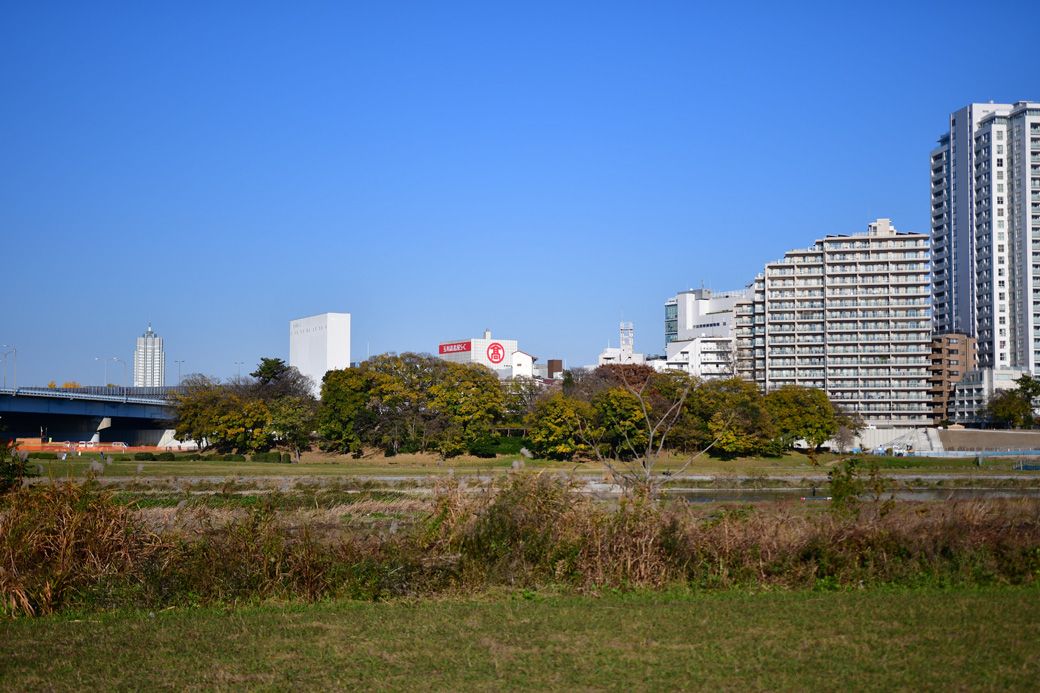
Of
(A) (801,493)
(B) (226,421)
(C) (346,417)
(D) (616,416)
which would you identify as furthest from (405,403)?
(A) (801,493)

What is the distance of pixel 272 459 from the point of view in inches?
3127

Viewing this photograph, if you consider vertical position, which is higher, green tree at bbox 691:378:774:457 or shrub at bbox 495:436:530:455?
green tree at bbox 691:378:774:457

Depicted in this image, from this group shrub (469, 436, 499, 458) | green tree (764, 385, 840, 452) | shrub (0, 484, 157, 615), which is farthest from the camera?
green tree (764, 385, 840, 452)

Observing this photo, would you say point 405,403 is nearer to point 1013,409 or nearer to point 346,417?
point 346,417

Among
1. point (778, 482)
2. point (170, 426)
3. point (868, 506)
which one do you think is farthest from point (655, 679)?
point (170, 426)

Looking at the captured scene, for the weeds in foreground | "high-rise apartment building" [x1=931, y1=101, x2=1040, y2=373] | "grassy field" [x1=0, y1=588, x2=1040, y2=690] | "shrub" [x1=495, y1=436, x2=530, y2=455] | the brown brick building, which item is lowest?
"shrub" [x1=495, y1=436, x2=530, y2=455]

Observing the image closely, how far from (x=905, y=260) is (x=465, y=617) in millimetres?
124323

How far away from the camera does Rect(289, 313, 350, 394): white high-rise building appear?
114 meters

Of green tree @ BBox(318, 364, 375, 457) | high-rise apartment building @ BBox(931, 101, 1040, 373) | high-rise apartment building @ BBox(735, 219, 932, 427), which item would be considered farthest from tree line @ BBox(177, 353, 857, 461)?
high-rise apartment building @ BBox(931, 101, 1040, 373)

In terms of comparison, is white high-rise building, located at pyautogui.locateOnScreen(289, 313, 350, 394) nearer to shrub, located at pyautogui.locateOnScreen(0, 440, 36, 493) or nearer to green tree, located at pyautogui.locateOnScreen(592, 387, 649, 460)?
green tree, located at pyautogui.locateOnScreen(592, 387, 649, 460)

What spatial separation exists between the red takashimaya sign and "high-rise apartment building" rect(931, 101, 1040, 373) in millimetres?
76681

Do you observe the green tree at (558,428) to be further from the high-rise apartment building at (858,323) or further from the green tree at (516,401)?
the high-rise apartment building at (858,323)

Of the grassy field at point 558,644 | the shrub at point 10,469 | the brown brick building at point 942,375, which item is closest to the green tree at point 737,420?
the brown brick building at point 942,375

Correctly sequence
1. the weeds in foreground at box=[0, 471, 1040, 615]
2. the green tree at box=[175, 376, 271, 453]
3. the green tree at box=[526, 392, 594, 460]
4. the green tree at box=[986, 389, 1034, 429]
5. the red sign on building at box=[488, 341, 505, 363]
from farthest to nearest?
1. the red sign on building at box=[488, 341, 505, 363]
2. the green tree at box=[986, 389, 1034, 429]
3. the green tree at box=[175, 376, 271, 453]
4. the green tree at box=[526, 392, 594, 460]
5. the weeds in foreground at box=[0, 471, 1040, 615]
